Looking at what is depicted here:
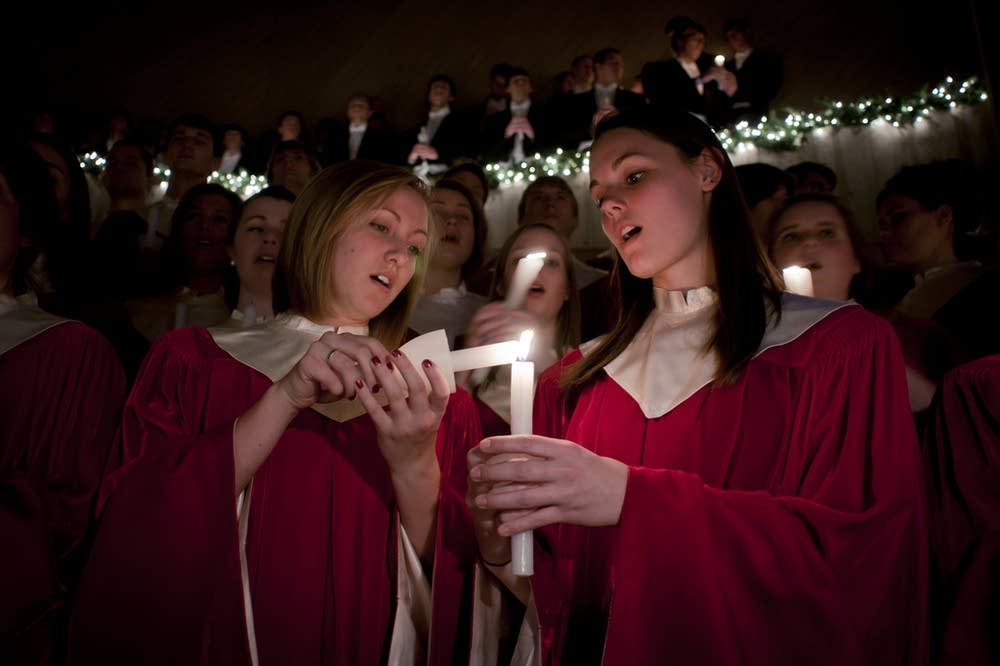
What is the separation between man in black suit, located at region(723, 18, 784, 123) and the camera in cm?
820

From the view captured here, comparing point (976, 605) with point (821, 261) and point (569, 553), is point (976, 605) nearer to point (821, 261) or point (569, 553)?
point (569, 553)

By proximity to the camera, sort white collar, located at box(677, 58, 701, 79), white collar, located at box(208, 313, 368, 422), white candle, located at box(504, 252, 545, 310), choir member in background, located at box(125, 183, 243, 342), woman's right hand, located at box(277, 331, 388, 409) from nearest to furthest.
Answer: woman's right hand, located at box(277, 331, 388, 409), white collar, located at box(208, 313, 368, 422), white candle, located at box(504, 252, 545, 310), choir member in background, located at box(125, 183, 243, 342), white collar, located at box(677, 58, 701, 79)

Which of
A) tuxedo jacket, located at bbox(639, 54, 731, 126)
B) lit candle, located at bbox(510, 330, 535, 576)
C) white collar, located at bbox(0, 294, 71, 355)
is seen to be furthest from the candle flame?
tuxedo jacket, located at bbox(639, 54, 731, 126)

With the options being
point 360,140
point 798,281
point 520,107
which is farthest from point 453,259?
point 360,140

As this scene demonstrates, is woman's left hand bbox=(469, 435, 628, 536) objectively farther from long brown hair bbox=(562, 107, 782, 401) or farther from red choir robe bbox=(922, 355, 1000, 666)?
red choir robe bbox=(922, 355, 1000, 666)

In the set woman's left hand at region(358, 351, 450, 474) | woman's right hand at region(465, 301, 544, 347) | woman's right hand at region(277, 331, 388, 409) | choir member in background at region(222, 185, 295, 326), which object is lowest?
woman's left hand at region(358, 351, 450, 474)

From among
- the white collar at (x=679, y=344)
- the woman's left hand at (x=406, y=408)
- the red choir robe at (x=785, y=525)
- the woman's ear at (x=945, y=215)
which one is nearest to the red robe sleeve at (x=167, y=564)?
the woman's left hand at (x=406, y=408)

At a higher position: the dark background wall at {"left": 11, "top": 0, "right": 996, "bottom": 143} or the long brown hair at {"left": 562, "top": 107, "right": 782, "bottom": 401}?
the dark background wall at {"left": 11, "top": 0, "right": 996, "bottom": 143}

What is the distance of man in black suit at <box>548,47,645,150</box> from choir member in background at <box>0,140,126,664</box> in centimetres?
667

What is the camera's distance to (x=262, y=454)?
162 centimetres

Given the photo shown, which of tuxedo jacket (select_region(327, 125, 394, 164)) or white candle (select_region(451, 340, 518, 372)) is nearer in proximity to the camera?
white candle (select_region(451, 340, 518, 372))

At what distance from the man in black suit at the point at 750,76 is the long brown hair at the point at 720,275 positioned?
6697 mm

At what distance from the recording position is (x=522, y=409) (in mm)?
1155

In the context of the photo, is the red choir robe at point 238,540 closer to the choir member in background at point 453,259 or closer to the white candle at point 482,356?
the white candle at point 482,356
